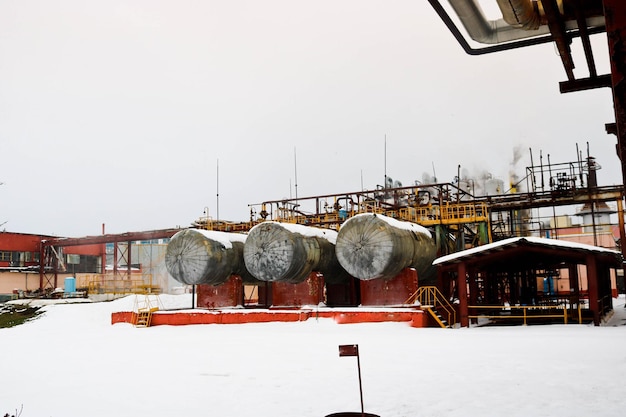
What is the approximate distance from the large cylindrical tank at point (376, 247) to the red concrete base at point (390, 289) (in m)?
0.40

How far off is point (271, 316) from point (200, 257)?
561 centimetres

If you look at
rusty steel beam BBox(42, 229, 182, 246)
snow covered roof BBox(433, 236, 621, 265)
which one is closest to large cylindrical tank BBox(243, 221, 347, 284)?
snow covered roof BBox(433, 236, 621, 265)

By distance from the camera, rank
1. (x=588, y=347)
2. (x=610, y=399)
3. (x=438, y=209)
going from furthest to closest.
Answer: (x=438, y=209)
(x=588, y=347)
(x=610, y=399)

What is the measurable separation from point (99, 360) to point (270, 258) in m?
12.3

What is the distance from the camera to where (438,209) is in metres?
28.9

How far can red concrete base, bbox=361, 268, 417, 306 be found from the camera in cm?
2452

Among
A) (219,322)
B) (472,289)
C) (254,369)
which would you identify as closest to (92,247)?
(219,322)

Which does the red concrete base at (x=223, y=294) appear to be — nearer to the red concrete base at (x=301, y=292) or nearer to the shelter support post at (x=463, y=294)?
the red concrete base at (x=301, y=292)

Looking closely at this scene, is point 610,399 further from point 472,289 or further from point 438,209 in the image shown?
point 438,209

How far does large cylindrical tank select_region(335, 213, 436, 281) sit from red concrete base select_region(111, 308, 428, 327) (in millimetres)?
2327

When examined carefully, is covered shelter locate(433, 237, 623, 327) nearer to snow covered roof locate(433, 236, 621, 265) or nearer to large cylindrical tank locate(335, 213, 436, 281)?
snow covered roof locate(433, 236, 621, 265)

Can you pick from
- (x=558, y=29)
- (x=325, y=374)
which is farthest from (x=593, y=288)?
(x=558, y=29)

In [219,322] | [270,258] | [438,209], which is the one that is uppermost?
[438,209]

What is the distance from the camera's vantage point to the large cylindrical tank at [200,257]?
2812cm
